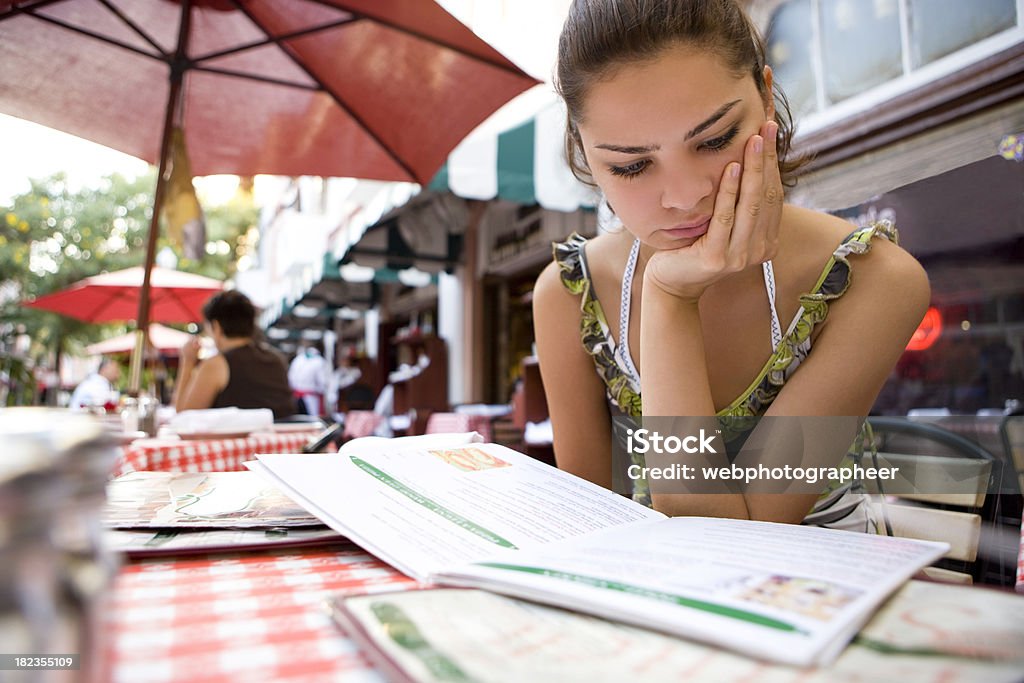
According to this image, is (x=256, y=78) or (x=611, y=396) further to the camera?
(x=256, y=78)

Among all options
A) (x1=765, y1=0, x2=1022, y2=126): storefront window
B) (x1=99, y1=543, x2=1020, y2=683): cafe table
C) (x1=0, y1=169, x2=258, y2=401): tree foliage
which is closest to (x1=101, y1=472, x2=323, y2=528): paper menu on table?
(x1=99, y1=543, x2=1020, y2=683): cafe table

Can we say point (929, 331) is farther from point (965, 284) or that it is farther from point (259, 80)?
point (259, 80)

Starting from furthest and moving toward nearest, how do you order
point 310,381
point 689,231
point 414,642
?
point 310,381
point 689,231
point 414,642

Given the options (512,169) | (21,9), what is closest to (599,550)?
(21,9)

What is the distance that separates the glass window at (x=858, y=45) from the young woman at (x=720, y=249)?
2580mm

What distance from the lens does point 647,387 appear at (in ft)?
3.37

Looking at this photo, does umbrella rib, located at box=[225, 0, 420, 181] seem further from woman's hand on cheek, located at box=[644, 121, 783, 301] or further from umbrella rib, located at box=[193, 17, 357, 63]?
woman's hand on cheek, located at box=[644, 121, 783, 301]

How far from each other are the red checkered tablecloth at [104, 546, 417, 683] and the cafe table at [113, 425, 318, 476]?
1133 mm

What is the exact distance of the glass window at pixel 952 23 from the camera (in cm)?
274

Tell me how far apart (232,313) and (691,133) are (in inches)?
135

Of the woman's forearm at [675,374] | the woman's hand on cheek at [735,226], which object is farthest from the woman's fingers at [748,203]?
the woman's forearm at [675,374]

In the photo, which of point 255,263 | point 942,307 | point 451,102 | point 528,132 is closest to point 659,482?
point 451,102

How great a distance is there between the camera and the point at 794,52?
3736 millimetres

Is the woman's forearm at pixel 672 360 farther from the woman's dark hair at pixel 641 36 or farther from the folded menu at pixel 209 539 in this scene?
the folded menu at pixel 209 539
